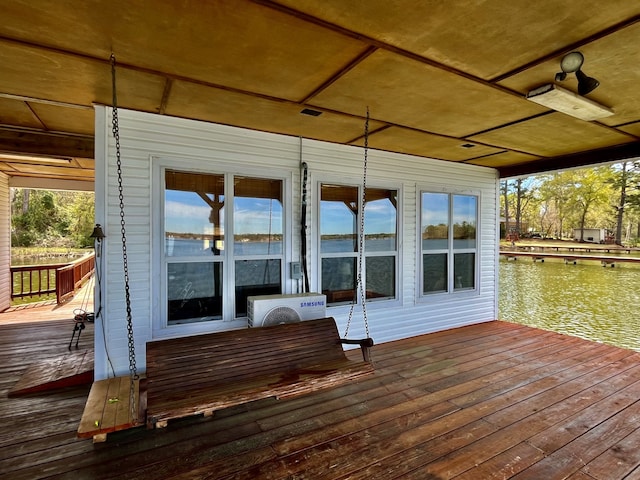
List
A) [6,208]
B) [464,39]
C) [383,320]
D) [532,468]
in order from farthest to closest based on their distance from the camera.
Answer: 1. [6,208]
2. [383,320]
3. [532,468]
4. [464,39]

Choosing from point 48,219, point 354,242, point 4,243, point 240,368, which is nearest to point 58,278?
point 4,243

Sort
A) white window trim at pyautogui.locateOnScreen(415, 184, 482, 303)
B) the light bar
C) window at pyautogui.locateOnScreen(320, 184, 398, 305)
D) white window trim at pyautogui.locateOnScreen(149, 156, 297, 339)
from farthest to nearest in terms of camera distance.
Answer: white window trim at pyautogui.locateOnScreen(415, 184, 482, 303) → window at pyautogui.locateOnScreen(320, 184, 398, 305) → white window trim at pyautogui.locateOnScreen(149, 156, 297, 339) → the light bar

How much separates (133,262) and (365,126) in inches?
112

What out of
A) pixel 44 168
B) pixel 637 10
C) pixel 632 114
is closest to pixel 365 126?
pixel 637 10

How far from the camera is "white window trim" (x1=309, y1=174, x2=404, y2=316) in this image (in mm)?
4215

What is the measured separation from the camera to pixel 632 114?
125 inches

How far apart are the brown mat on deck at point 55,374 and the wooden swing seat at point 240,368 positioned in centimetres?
128

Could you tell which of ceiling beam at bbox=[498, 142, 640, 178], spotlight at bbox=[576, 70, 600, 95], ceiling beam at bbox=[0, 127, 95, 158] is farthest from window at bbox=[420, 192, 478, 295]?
ceiling beam at bbox=[0, 127, 95, 158]

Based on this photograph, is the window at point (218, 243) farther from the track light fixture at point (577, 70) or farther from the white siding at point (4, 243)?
the white siding at point (4, 243)

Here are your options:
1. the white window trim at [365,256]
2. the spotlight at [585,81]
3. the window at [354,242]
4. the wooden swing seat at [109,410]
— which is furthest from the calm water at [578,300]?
the wooden swing seat at [109,410]

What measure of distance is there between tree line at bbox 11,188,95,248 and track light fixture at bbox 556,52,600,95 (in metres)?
24.9

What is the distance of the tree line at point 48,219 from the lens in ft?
70.0

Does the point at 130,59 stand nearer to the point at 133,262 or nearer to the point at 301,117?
the point at 301,117

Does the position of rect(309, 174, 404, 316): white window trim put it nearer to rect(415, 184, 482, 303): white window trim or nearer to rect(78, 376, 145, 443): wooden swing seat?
rect(415, 184, 482, 303): white window trim
